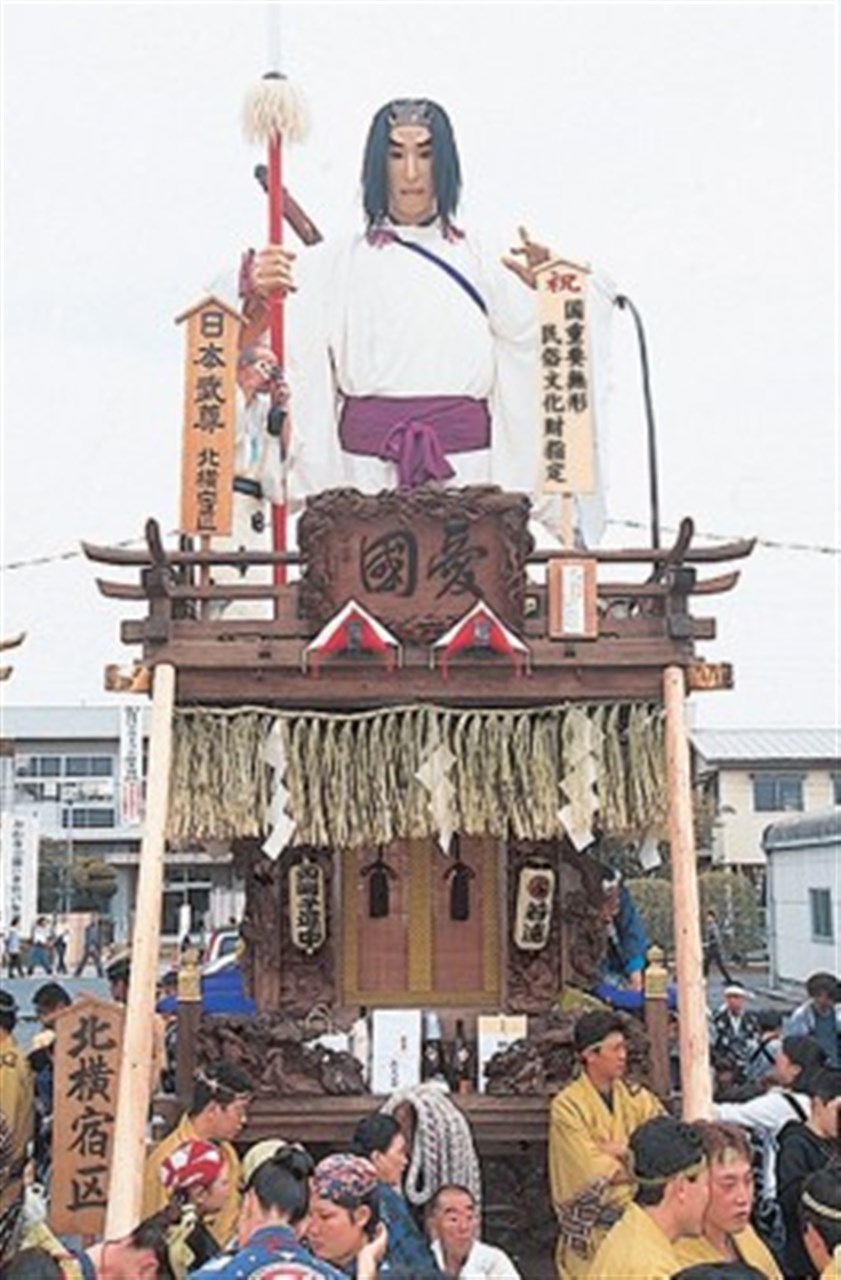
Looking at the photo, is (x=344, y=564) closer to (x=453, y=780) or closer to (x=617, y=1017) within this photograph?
(x=453, y=780)

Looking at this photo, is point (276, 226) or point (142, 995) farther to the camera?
point (276, 226)

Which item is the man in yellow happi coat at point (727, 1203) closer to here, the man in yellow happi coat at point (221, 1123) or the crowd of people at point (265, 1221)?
the crowd of people at point (265, 1221)

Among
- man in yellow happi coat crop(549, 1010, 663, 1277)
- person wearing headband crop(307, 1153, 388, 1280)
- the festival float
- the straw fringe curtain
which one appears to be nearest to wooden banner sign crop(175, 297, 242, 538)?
the festival float

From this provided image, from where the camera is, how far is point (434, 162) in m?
10.2

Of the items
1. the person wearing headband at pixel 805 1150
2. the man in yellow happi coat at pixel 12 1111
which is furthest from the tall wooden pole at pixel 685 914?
the man in yellow happi coat at pixel 12 1111

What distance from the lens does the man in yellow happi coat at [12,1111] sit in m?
7.35

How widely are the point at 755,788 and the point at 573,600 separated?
34.1 metres

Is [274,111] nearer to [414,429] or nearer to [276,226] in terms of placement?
[276,226]

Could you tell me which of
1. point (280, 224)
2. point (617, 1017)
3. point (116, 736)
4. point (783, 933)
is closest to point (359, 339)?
point (280, 224)

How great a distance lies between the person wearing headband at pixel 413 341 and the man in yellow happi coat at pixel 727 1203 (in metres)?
5.67

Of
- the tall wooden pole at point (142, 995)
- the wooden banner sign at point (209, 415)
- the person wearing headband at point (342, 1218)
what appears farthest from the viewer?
the wooden banner sign at point (209, 415)

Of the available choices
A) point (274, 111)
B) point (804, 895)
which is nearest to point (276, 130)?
point (274, 111)

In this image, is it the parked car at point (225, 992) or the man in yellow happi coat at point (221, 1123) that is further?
the parked car at point (225, 992)

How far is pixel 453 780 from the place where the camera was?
855 cm
